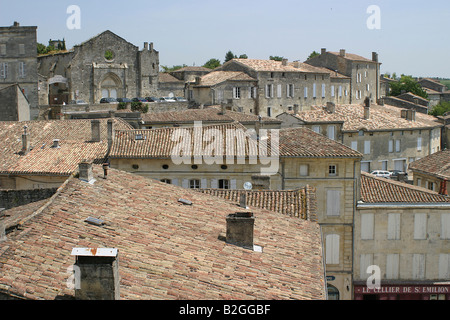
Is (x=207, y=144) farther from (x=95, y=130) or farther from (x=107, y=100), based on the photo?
(x=107, y=100)

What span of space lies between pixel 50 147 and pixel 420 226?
17440 millimetres

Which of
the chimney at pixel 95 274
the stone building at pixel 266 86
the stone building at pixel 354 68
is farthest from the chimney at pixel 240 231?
the stone building at pixel 354 68

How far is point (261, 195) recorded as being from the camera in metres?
17.8

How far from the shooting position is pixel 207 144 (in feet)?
90.5

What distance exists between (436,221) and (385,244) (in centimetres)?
231

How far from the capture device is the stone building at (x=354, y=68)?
75688 millimetres

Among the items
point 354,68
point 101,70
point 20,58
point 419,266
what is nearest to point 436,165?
point 419,266

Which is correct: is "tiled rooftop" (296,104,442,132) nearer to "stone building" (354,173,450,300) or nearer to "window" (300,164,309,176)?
"window" (300,164,309,176)

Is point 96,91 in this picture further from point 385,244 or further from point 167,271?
point 167,271

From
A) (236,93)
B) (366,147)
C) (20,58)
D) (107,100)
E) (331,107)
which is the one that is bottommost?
(366,147)

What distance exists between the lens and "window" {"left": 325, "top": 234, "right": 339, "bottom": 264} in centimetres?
2647

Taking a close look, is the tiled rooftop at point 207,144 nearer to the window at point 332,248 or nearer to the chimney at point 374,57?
the window at point 332,248
